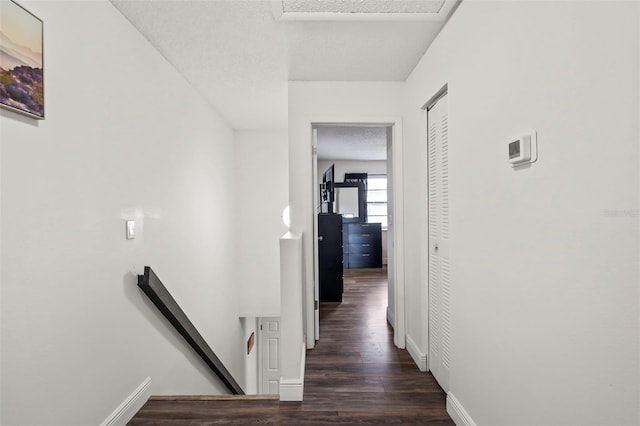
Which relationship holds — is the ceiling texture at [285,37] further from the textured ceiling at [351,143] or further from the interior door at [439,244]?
the textured ceiling at [351,143]

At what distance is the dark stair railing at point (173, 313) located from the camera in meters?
2.20

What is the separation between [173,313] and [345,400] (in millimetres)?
1368

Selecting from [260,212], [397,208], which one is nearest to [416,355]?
[397,208]

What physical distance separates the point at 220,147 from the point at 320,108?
1.85 meters

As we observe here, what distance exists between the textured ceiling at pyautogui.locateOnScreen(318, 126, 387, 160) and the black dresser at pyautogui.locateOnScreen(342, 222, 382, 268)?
150 cm

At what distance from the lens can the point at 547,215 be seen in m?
1.16

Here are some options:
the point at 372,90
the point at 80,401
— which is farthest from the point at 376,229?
the point at 80,401

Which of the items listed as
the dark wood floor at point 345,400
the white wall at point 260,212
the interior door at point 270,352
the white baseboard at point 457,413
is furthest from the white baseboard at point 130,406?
the interior door at point 270,352

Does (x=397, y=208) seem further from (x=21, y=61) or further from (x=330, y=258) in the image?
(x=21, y=61)

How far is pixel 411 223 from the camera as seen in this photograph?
2.87m

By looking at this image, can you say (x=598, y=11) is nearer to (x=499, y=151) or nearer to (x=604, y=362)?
(x=499, y=151)

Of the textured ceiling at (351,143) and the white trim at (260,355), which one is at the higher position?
the textured ceiling at (351,143)

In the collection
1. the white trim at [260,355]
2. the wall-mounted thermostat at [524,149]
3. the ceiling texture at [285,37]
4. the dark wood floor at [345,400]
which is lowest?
the white trim at [260,355]

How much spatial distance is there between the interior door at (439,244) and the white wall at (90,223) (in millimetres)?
2021
